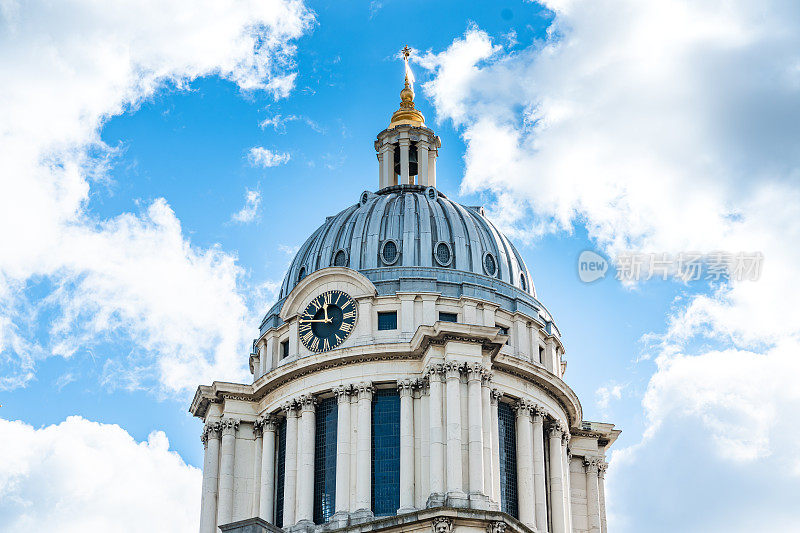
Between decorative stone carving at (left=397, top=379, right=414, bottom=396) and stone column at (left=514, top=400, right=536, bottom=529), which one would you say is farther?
decorative stone carving at (left=397, top=379, right=414, bottom=396)

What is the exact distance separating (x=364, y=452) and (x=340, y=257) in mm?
14101

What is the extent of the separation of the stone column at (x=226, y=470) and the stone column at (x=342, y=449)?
274 inches

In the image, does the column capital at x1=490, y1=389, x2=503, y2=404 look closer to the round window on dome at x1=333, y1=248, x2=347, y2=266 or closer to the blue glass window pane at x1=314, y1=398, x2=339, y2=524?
the blue glass window pane at x1=314, y1=398, x2=339, y2=524

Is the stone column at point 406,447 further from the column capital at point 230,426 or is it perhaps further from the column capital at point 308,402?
the column capital at point 230,426

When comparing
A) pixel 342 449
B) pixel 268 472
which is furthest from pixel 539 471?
pixel 268 472

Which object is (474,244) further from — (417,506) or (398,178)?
(417,506)

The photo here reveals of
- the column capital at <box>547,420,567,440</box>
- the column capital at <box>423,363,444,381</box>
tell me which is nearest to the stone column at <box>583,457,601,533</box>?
the column capital at <box>547,420,567,440</box>

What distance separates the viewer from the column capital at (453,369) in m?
67.5

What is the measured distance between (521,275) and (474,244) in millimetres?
3977

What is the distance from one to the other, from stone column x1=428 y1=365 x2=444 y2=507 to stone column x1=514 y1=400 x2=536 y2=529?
6438 mm

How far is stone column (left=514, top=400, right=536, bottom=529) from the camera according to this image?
69438mm

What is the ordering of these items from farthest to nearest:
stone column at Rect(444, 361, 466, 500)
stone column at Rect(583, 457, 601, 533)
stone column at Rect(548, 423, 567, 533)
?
stone column at Rect(583, 457, 601, 533)
stone column at Rect(548, 423, 567, 533)
stone column at Rect(444, 361, 466, 500)

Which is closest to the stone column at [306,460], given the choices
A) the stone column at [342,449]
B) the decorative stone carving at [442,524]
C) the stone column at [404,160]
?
the stone column at [342,449]

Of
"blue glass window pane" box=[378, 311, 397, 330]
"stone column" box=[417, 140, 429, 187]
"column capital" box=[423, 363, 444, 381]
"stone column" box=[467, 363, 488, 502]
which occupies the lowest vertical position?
"stone column" box=[467, 363, 488, 502]
